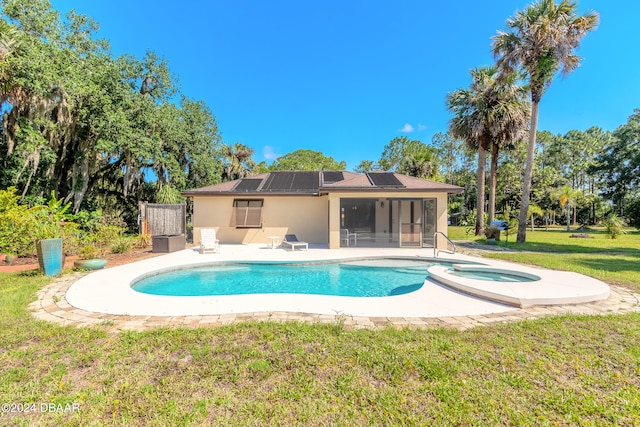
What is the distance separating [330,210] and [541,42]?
42.7 feet

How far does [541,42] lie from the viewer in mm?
12805

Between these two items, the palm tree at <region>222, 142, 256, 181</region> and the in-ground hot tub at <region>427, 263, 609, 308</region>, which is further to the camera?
the palm tree at <region>222, 142, 256, 181</region>

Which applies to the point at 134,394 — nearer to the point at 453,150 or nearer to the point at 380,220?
the point at 380,220

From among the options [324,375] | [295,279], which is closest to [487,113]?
[295,279]

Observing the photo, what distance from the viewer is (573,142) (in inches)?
1474

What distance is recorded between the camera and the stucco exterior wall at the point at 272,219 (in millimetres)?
14836

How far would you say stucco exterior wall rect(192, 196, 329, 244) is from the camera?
48.7ft

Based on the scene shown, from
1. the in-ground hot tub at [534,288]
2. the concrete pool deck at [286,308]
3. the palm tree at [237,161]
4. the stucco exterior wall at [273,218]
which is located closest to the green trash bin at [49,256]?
the concrete pool deck at [286,308]

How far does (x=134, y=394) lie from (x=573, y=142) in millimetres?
52568

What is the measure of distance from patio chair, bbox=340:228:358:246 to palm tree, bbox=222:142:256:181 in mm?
18284

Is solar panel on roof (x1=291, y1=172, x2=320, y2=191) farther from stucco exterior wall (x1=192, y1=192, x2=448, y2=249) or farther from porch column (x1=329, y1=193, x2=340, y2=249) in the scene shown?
porch column (x1=329, y1=193, x2=340, y2=249)

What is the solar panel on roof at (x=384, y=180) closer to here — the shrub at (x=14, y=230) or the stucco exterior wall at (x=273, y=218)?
the stucco exterior wall at (x=273, y=218)

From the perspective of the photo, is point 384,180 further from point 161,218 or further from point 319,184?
point 161,218

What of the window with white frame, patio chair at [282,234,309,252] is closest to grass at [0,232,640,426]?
patio chair at [282,234,309,252]
